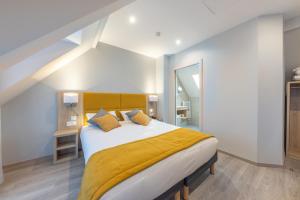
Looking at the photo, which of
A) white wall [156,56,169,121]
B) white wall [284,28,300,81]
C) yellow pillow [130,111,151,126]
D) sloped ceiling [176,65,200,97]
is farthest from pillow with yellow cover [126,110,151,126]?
white wall [284,28,300,81]

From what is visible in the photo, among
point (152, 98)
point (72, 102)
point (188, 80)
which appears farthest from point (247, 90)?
point (72, 102)

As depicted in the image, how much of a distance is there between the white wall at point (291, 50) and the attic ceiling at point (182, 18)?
416 mm

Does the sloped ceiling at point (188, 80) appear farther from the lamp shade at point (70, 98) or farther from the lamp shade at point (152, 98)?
the lamp shade at point (70, 98)

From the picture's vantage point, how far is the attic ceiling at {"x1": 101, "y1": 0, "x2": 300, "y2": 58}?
6.58ft

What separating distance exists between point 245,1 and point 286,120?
8.08 ft

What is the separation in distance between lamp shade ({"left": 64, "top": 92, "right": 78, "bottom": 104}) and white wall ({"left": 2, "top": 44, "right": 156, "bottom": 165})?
0.79 ft

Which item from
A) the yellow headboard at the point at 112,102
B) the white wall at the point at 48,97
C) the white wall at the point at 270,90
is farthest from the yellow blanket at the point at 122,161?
the white wall at the point at 48,97

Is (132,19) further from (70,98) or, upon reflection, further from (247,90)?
(247,90)

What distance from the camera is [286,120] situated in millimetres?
2551

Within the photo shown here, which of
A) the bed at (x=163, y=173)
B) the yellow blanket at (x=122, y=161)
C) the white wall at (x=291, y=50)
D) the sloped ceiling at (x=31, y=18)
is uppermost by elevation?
the white wall at (x=291, y=50)

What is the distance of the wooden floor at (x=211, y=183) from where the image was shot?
62.9 inches

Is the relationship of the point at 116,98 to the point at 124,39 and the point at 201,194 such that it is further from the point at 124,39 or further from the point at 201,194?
the point at 201,194

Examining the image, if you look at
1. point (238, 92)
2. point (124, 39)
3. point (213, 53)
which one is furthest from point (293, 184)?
point (124, 39)

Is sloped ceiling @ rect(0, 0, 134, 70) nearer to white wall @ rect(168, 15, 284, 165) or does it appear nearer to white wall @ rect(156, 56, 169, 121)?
white wall @ rect(168, 15, 284, 165)
